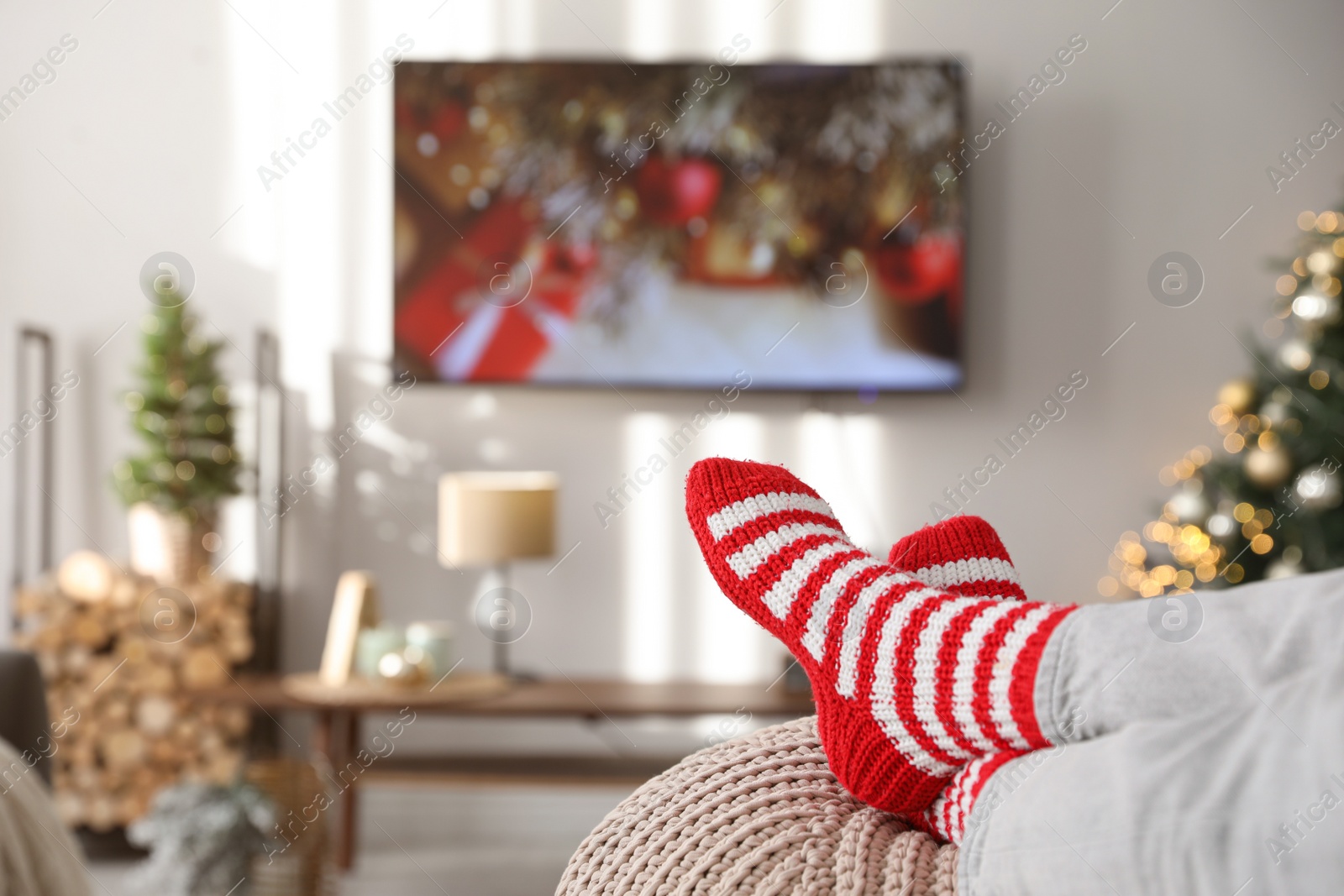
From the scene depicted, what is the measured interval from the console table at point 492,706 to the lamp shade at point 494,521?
274 millimetres

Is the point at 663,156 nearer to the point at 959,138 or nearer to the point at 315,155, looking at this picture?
the point at 959,138

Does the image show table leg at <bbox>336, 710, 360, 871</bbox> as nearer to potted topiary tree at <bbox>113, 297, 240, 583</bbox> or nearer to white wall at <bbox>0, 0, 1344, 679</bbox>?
white wall at <bbox>0, 0, 1344, 679</bbox>

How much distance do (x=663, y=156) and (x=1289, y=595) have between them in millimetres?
2202

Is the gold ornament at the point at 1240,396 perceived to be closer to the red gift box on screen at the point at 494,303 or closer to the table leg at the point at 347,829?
the red gift box on screen at the point at 494,303

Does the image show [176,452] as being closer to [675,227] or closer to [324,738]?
[324,738]

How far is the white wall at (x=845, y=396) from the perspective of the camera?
101 inches

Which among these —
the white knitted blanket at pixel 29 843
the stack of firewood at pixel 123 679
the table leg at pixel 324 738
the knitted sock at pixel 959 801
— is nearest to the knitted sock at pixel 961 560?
the knitted sock at pixel 959 801

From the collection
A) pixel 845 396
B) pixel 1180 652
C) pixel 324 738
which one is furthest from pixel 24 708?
pixel 845 396

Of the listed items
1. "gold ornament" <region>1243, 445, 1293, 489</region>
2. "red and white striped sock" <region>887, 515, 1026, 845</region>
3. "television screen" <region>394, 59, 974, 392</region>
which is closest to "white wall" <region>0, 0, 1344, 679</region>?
"television screen" <region>394, 59, 974, 392</region>

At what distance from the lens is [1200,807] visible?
39cm

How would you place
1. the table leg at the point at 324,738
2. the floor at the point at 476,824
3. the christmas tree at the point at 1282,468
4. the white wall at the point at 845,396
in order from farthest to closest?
the white wall at the point at 845,396 < the floor at the point at 476,824 < the table leg at the point at 324,738 < the christmas tree at the point at 1282,468

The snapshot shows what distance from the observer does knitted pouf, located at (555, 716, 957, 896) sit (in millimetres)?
539

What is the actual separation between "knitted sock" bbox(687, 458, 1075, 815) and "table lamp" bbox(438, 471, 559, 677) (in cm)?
154

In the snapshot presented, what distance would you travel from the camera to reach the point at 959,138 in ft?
8.09
